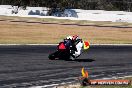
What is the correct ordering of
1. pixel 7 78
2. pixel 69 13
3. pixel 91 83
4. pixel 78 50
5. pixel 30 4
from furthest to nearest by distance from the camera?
pixel 30 4 < pixel 69 13 < pixel 78 50 < pixel 7 78 < pixel 91 83

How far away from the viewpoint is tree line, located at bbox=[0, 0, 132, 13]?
77.2 metres

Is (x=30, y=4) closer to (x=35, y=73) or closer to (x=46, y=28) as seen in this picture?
(x=46, y=28)

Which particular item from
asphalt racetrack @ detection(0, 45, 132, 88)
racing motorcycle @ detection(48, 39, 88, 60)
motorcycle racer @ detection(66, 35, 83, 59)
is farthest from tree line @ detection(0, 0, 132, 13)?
motorcycle racer @ detection(66, 35, 83, 59)

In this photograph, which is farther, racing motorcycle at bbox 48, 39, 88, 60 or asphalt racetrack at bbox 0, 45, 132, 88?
racing motorcycle at bbox 48, 39, 88, 60

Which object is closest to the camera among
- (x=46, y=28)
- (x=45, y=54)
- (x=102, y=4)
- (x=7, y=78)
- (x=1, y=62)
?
(x=7, y=78)

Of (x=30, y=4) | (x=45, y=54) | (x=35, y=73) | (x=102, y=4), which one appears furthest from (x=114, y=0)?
(x=35, y=73)

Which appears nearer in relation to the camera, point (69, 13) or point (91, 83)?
point (91, 83)

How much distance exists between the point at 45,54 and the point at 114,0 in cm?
7828

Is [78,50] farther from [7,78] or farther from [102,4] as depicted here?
[102,4]

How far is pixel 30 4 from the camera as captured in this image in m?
79.9

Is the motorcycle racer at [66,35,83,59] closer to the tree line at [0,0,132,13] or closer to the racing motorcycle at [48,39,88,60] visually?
the racing motorcycle at [48,39,88,60]

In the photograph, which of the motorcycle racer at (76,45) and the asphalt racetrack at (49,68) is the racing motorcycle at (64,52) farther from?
the asphalt racetrack at (49,68)

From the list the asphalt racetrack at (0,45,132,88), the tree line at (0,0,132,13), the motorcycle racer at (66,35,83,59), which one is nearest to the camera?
the asphalt racetrack at (0,45,132,88)

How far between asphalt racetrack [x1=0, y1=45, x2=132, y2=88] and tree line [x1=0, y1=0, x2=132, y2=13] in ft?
168
